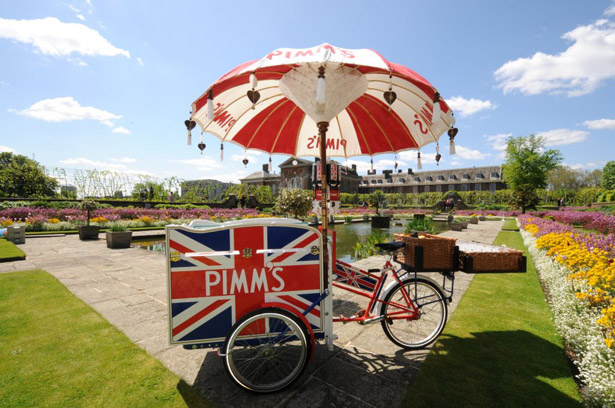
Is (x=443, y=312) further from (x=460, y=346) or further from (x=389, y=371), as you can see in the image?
(x=389, y=371)

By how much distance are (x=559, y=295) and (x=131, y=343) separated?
5.97 m

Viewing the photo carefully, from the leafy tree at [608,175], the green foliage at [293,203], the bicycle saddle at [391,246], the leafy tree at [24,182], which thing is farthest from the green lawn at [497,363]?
the leafy tree at [608,175]

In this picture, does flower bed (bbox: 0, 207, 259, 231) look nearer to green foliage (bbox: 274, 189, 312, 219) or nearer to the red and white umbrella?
green foliage (bbox: 274, 189, 312, 219)

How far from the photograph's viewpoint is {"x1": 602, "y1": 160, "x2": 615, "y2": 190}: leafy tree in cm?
6866

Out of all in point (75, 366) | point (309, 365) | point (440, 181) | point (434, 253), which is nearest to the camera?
point (75, 366)

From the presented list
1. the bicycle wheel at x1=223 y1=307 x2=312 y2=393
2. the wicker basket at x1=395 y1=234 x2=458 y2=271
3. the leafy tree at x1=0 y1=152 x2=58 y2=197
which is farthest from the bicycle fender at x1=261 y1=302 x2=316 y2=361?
the leafy tree at x1=0 y1=152 x2=58 y2=197

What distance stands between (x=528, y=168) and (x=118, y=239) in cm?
4132

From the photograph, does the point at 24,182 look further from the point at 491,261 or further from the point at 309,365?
the point at 491,261

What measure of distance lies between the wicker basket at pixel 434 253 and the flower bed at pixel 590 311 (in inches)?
51.8

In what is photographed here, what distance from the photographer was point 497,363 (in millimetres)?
2922

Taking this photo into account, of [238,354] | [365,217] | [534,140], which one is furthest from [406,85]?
Answer: [534,140]

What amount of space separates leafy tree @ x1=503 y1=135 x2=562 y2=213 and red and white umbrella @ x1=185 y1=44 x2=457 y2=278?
34874 mm

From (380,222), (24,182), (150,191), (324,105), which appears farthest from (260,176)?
(324,105)

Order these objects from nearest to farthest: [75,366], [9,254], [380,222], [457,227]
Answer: [75,366] < [9,254] < [457,227] < [380,222]
